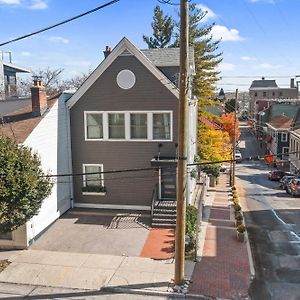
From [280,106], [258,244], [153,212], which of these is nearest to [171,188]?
[153,212]

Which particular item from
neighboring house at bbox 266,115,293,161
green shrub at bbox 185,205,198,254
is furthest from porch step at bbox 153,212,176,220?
neighboring house at bbox 266,115,293,161

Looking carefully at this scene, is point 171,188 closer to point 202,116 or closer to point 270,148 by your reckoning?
point 202,116

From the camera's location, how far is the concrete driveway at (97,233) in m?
17.8

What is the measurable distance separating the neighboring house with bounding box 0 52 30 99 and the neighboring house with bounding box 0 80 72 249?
34.2 meters

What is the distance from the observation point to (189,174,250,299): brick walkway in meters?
14.0

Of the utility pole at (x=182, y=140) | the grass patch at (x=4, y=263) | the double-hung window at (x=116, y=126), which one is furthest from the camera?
the double-hung window at (x=116, y=126)

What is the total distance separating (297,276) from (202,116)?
25491mm

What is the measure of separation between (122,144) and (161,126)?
8.79ft

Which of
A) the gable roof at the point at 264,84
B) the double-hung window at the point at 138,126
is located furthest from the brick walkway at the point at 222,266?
the gable roof at the point at 264,84

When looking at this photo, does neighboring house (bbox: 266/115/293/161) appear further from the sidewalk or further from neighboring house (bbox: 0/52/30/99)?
the sidewalk

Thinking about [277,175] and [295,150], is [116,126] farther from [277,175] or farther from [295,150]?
[295,150]

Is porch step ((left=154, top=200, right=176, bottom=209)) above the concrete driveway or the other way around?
above

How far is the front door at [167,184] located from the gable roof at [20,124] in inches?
308

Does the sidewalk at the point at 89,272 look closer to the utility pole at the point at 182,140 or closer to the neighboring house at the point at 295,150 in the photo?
the utility pole at the point at 182,140
